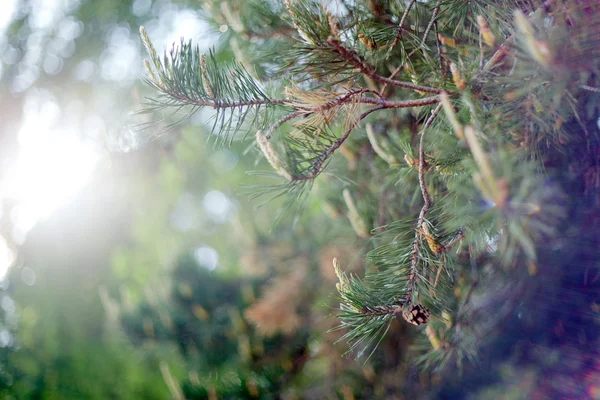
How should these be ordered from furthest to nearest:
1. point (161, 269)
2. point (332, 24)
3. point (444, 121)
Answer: point (161, 269)
point (444, 121)
point (332, 24)

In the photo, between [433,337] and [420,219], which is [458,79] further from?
[433,337]

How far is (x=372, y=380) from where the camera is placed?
55.2 inches

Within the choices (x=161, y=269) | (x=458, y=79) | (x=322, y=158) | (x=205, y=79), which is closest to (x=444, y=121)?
(x=458, y=79)

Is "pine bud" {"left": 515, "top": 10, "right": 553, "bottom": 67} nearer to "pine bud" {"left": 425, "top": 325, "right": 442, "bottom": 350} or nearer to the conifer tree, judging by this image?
the conifer tree

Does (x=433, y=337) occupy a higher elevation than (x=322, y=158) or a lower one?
lower

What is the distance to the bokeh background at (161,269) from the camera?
1242 mm

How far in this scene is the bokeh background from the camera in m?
1.24

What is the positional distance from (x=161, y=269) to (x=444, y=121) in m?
2.17

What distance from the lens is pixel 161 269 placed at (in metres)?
2.50

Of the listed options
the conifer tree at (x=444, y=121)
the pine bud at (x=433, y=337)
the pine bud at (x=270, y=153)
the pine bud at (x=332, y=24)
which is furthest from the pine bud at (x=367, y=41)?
the pine bud at (x=433, y=337)

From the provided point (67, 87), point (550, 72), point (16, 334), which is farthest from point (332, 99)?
point (16, 334)

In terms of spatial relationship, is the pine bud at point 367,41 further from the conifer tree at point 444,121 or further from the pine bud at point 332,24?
the pine bud at point 332,24

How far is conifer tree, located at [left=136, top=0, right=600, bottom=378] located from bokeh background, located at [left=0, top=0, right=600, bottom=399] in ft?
0.31

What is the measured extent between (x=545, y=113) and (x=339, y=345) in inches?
43.4
